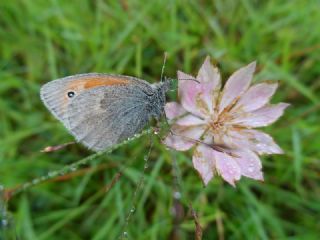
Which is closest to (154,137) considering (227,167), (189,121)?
(189,121)

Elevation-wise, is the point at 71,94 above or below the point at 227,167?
above

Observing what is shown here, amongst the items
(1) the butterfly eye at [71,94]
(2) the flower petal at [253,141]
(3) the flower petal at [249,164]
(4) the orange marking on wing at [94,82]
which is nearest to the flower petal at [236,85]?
(2) the flower petal at [253,141]

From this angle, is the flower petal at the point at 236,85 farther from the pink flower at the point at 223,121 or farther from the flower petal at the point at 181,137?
the flower petal at the point at 181,137

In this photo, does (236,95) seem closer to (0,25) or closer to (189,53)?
(189,53)

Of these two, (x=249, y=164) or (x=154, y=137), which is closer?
(x=249, y=164)

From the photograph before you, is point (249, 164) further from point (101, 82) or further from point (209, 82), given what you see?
point (101, 82)

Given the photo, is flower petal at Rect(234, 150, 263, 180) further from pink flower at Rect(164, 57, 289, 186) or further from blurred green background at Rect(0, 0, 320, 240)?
blurred green background at Rect(0, 0, 320, 240)
